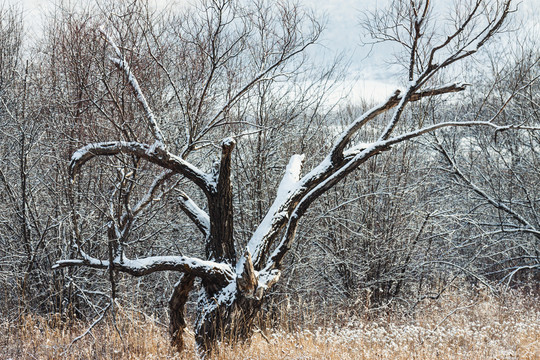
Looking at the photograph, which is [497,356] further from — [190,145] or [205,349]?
[190,145]

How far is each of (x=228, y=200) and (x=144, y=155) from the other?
1.15m

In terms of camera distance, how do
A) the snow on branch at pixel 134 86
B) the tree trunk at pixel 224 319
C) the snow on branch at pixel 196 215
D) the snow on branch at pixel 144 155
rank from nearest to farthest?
1. the tree trunk at pixel 224 319
2. the snow on branch at pixel 144 155
3. the snow on branch at pixel 134 86
4. the snow on branch at pixel 196 215

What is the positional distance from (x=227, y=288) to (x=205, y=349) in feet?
2.35

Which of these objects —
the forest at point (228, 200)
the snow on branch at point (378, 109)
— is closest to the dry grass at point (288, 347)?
the forest at point (228, 200)

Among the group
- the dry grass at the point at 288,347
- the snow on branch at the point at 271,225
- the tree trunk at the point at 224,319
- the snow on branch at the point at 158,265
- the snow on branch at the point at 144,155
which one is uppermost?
the snow on branch at the point at 144,155

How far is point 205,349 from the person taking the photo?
4.90m

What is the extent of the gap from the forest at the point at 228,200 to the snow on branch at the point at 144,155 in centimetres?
2

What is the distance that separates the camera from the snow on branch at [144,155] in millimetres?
5215

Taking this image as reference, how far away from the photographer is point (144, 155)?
5242 millimetres

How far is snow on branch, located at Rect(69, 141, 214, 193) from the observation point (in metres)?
5.21

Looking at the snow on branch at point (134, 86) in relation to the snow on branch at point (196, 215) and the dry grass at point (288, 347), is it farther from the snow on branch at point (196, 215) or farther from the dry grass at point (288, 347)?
the dry grass at point (288, 347)

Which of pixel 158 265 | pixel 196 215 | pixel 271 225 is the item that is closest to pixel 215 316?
pixel 158 265

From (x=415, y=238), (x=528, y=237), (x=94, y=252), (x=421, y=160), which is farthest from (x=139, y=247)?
(x=528, y=237)

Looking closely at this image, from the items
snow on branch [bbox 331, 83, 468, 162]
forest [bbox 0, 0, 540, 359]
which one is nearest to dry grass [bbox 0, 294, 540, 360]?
forest [bbox 0, 0, 540, 359]
